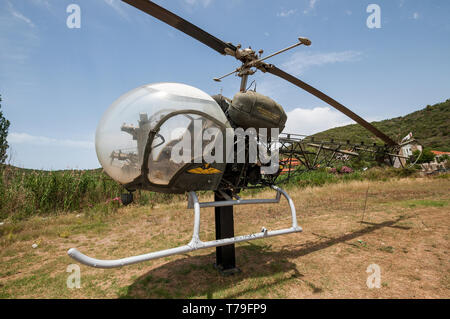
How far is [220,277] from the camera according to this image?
4.31m

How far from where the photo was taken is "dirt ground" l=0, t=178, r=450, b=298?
12.9 feet

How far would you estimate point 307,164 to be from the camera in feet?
18.4

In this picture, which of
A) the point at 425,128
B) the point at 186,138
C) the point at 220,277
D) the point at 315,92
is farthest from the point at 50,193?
the point at 425,128

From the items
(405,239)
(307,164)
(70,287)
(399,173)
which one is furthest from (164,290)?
(399,173)

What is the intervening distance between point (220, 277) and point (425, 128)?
49578 millimetres

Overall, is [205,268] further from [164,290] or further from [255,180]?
[255,180]

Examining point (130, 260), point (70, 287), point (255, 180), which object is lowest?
point (70, 287)

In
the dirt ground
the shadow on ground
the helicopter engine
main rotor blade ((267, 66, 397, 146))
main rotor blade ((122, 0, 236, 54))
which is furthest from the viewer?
main rotor blade ((267, 66, 397, 146))

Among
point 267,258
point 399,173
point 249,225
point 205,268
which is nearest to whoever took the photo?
point 205,268

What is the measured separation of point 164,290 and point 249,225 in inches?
170

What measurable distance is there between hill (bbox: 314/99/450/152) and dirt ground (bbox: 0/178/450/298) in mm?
22707

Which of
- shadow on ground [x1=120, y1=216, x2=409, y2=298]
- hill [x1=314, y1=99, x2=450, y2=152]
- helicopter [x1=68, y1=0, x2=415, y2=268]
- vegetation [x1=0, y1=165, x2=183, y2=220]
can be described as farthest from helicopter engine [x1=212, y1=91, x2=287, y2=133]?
hill [x1=314, y1=99, x2=450, y2=152]

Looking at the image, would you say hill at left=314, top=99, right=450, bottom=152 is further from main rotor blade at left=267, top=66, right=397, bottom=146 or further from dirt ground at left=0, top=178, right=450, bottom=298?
main rotor blade at left=267, top=66, right=397, bottom=146

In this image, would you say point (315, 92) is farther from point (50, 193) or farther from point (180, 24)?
point (50, 193)
